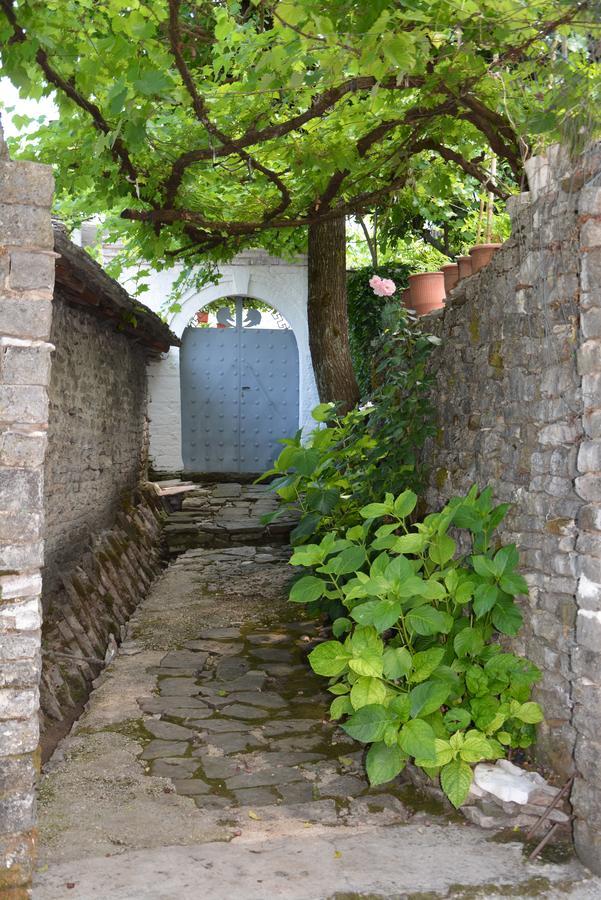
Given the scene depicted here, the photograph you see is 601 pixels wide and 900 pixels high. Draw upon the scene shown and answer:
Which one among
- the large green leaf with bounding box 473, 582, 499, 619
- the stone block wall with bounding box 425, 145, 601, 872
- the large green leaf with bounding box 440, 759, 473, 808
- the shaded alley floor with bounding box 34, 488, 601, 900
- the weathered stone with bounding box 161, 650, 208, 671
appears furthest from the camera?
the weathered stone with bounding box 161, 650, 208, 671

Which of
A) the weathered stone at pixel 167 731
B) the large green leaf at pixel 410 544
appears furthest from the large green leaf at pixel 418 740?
the weathered stone at pixel 167 731

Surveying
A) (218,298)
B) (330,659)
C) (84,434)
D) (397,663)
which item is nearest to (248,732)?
(330,659)

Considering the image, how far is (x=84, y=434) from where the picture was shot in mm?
7223

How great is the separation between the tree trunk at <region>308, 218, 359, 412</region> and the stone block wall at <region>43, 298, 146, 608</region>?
1935 mm

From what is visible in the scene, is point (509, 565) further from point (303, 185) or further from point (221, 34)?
point (303, 185)

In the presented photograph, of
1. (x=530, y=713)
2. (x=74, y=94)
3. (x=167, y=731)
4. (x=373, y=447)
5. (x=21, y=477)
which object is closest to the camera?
(x=21, y=477)

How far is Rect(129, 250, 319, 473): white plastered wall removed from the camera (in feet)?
38.9

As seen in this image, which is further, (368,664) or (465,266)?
(465,266)

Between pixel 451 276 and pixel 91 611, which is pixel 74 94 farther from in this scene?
pixel 91 611

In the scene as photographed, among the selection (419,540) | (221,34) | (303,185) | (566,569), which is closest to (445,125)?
(303,185)

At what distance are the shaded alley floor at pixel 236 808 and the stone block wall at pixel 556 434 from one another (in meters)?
0.56

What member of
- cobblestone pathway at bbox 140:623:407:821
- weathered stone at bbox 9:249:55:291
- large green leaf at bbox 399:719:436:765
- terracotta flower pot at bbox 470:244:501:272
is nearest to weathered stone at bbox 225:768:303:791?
cobblestone pathway at bbox 140:623:407:821

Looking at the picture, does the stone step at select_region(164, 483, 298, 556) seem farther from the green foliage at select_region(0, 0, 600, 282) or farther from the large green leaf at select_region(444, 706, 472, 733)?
the large green leaf at select_region(444, 706, 472, 733)

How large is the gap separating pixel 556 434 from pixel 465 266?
2.08 metres
